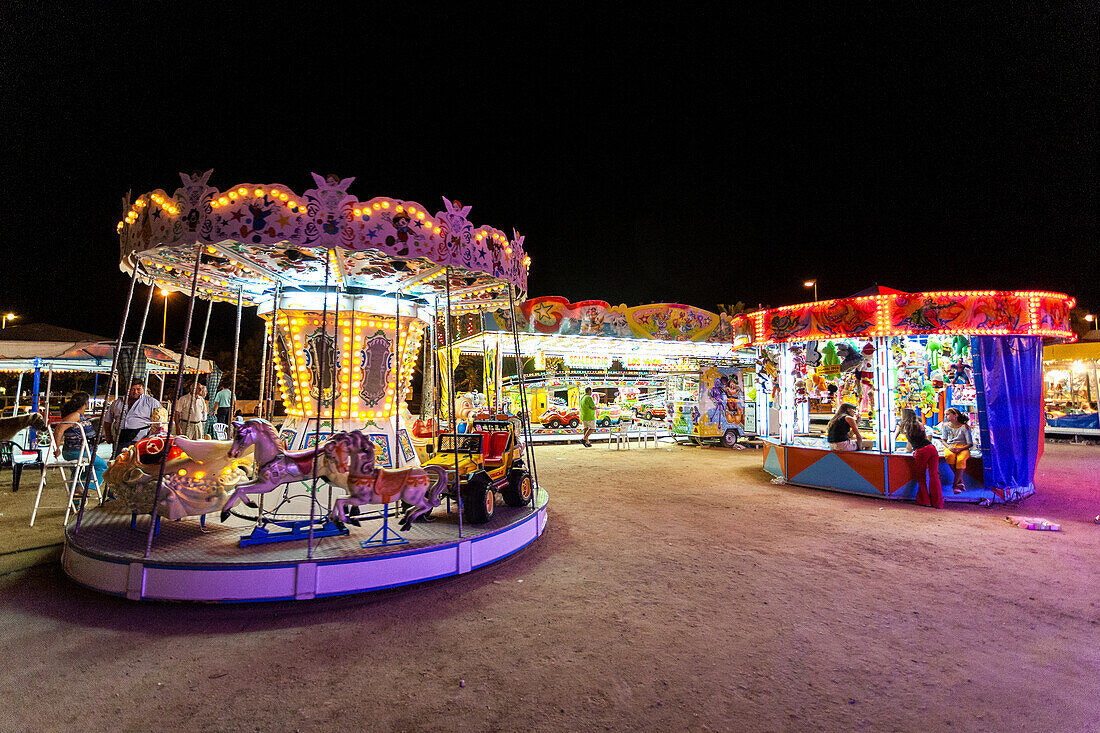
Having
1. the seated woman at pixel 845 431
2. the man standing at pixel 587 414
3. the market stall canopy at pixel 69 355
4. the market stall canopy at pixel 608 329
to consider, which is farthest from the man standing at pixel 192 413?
the seated woman at pixel 845 431

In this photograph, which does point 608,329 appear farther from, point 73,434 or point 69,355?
point 69,355

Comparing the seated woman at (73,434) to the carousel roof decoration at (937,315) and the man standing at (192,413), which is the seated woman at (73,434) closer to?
the man standing at (192,413)

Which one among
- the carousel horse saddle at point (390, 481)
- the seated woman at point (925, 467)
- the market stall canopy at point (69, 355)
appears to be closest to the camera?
the carousel horse saddle at point (390, 481)

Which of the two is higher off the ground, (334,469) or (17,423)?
(17,423)

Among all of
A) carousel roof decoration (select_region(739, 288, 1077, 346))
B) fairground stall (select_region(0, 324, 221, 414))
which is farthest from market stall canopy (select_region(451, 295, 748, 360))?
fairground stall (select_region(0, 324, 221, 414))

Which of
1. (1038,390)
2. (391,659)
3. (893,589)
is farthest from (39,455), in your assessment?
(1038,390)

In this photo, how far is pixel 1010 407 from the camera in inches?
317

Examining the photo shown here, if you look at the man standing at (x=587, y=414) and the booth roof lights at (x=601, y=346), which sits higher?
the booth roof lights at (x=601, y=346)

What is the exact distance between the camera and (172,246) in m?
4.64

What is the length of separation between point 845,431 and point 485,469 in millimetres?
6405

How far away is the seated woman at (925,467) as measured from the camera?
7.79 m

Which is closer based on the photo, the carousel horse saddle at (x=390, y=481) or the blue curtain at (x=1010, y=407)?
the carousel horse saddle at (x=390, y=481)

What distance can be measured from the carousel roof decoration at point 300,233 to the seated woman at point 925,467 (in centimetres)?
651

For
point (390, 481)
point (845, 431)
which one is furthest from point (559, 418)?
point (390, 481)
